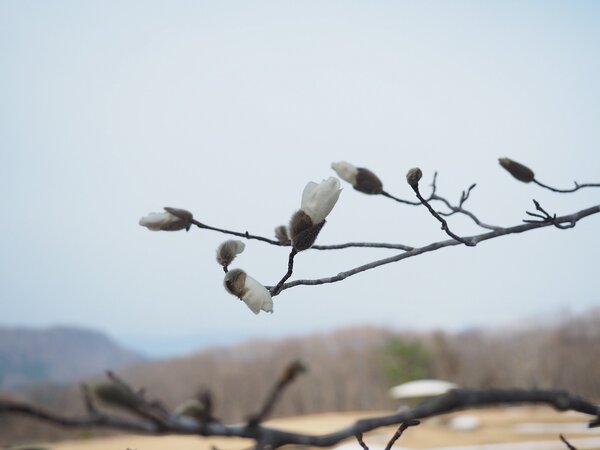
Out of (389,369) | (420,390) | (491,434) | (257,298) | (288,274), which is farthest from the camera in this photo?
(389,369)

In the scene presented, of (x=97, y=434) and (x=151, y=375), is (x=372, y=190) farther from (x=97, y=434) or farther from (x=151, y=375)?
(x=151, y=375)

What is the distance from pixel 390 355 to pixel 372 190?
1002 centimetres

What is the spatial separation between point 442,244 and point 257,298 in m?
0.27

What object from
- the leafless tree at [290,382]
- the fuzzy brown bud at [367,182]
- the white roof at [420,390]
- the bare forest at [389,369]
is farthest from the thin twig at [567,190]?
the bare forest at [389,369]

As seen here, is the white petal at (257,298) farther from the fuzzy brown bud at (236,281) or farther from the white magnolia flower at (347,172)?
the white magnolia flower at (347,172)

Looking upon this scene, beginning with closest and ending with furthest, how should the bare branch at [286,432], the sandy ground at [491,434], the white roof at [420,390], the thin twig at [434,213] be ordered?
the bare branch at [286,432] → the thin twig at [434,213] → the sandy ground at [491,434] → the white roof at [420,390]

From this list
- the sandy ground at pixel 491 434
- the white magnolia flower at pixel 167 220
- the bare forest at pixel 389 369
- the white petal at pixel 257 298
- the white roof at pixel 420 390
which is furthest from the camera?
the bare forest at pixel 389 369

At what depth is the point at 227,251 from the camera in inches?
26.5

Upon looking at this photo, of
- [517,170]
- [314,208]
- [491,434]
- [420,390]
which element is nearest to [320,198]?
[314,208]

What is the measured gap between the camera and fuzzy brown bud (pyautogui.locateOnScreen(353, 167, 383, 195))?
731 mm

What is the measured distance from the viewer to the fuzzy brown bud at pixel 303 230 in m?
0.60

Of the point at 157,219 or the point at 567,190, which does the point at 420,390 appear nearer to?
the point at 567,190

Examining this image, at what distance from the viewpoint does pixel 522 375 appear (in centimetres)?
1002

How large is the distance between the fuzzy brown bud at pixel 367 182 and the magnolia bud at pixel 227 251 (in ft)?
0.54
